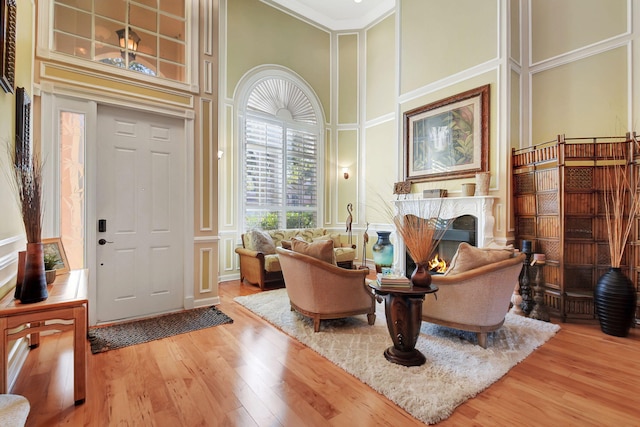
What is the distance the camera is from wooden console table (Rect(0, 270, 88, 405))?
5.74 feet

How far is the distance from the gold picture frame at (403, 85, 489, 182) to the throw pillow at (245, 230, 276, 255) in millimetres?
2774

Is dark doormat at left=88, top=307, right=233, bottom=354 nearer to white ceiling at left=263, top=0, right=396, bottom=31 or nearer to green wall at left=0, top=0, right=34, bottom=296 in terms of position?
green wall at left=0, top=0, right=34, bottom=296

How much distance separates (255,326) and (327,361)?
1093 mm

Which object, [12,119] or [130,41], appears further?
[130,41]

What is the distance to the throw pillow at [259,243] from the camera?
16.7ft

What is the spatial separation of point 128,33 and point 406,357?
14.8 ft

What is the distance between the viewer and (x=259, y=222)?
5984mm

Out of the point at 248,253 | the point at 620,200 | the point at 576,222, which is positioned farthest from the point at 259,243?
the point at 620,200

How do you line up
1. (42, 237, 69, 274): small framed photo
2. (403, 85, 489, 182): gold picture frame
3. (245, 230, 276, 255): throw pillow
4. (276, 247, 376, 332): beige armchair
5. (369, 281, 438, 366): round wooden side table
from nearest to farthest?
(369, 281, 438, 366): round wooden side table → (42, 237, 69, 274): small framed photo → (276, 247, 376, 332): beige armchair → (403, 85, 489, 182): gold picture frame → (245, 230, 276, 255): throw pillow

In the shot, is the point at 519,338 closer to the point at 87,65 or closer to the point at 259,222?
the point at 259,222

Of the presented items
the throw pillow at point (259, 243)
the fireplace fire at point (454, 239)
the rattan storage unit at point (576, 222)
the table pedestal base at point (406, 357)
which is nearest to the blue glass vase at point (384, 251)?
the fireplace fire at point (454, 239)

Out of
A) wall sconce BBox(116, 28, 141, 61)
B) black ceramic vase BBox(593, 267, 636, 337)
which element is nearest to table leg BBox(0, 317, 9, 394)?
wall sconce BBox(116, 28, 141, 61)

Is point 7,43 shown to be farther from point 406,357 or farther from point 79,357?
point 406,357

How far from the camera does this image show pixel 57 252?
282 cm
